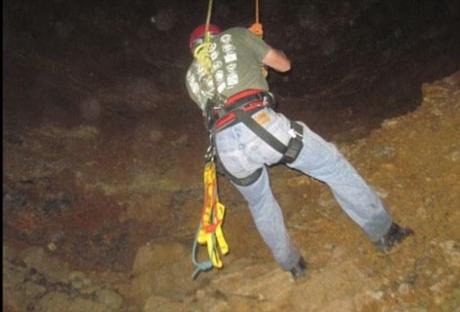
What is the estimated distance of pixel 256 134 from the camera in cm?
320

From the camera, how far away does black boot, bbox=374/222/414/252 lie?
3.68 meters

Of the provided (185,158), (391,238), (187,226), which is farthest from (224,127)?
(185,158)

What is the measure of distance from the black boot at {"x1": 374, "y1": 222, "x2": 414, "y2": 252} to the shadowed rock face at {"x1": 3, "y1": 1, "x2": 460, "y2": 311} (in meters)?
0.07

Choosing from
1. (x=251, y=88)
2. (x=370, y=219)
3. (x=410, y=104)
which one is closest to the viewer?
(x=251, y=88)

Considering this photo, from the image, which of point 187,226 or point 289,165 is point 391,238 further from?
point 187,226

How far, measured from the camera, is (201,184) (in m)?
5.62

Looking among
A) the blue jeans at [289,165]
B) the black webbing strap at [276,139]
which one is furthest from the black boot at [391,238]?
the black webbing strap at [276,139]

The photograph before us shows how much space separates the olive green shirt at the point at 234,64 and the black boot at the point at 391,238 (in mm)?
1515

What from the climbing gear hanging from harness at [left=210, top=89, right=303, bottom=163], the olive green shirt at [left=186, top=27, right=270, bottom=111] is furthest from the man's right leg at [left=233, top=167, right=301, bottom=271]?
the olive green shirt at [left=186, top=27, right=270, bottom=111]

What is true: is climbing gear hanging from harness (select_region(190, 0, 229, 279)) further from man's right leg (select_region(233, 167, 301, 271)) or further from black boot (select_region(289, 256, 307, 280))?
black boot (select_region(289, 256, 307, 280))

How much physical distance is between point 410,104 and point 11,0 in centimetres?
699

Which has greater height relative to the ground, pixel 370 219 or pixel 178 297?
pixel 370 219

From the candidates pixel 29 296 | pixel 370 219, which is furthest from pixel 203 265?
pixel 29 296

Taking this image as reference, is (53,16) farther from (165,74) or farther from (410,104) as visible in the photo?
(410,104)
